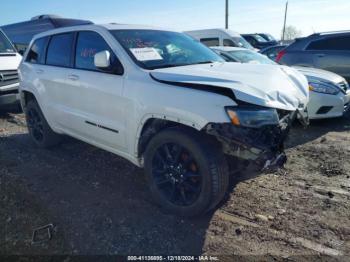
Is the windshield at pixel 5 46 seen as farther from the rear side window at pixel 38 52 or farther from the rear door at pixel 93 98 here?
the rear door at pixel 93 98

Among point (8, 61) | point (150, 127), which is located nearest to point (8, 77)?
point (8, 61)

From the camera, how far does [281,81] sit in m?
3.37

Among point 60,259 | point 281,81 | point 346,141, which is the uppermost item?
point 281,81

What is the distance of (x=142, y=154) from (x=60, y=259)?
1313mm

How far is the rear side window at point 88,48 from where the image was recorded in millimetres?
4113

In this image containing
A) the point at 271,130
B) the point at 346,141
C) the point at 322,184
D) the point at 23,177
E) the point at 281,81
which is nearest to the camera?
the point at 271,130

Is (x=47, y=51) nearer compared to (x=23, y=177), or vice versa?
(x=23, y=177)

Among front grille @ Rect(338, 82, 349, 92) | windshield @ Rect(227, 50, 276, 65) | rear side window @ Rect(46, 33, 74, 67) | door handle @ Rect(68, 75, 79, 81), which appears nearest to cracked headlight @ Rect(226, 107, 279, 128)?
door handle @ Rect(68, 75, 79, 81)

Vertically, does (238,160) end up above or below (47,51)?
below

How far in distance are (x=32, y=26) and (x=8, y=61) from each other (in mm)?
6794

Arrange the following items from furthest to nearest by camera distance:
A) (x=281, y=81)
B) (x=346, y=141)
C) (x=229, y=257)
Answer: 1. (x=346, y=141)
2. (x=281, y=81)
3. (x=229, y=257)

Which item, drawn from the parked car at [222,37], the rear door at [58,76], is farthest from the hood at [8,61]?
the parked car at [222,37]

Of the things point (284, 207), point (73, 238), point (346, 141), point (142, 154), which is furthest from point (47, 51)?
point (346, 141)

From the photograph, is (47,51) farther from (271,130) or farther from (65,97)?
(271,130)
